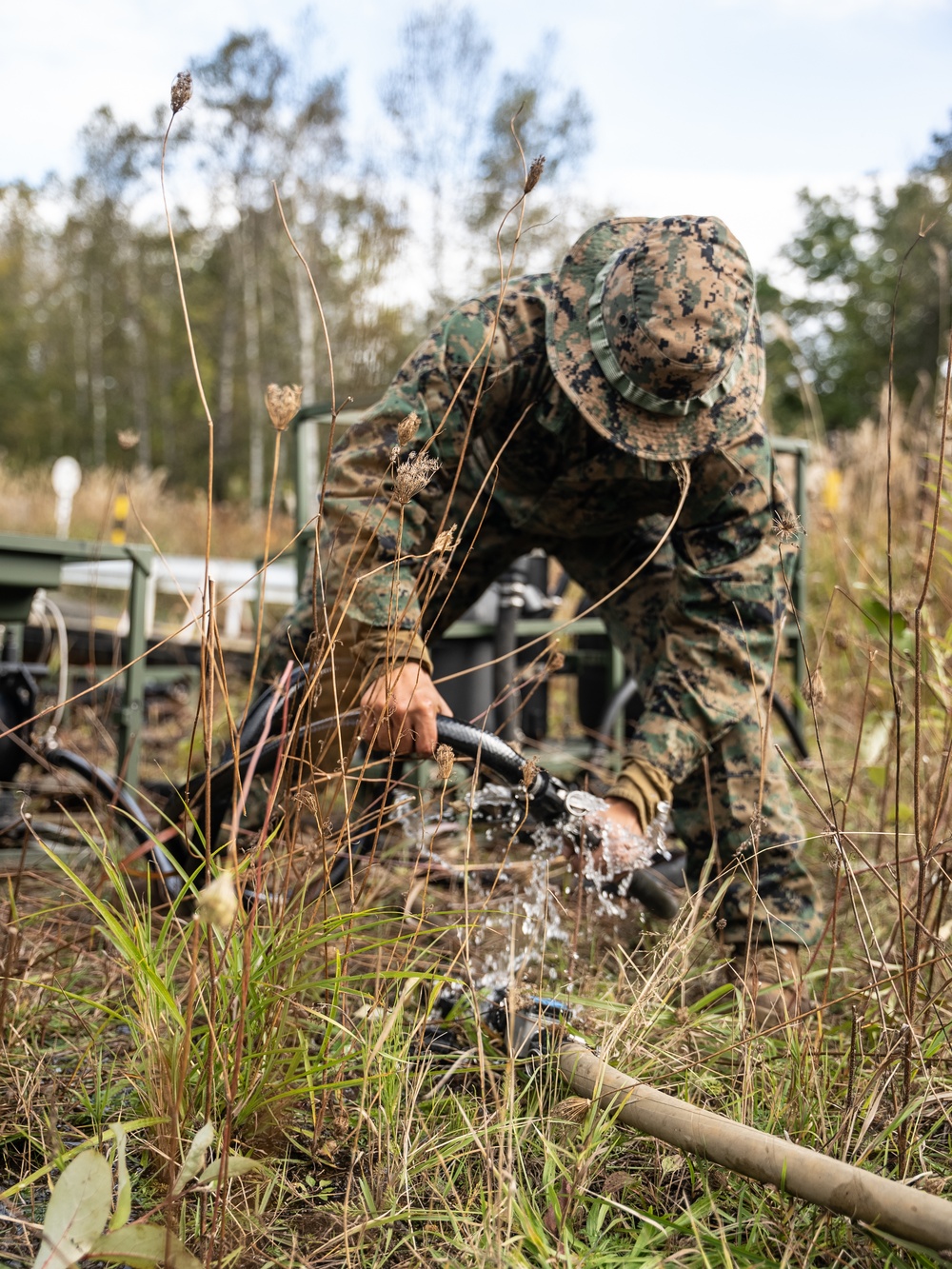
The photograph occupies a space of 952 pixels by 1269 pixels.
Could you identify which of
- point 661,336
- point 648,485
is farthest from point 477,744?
point 648,485

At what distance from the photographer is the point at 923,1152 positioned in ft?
4.92

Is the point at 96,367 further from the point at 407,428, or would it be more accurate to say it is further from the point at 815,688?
the point at 815,688

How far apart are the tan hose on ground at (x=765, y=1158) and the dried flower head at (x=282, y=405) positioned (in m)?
0.97

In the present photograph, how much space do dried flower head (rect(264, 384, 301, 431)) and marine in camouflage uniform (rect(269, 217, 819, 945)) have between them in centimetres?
67

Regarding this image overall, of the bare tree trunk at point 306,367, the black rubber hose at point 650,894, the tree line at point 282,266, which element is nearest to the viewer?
the black rubber hose at point 650,894

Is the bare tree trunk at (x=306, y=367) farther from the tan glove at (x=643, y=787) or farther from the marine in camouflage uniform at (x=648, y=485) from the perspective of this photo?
the tan glove at (x=643, y=787)

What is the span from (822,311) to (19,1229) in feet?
118

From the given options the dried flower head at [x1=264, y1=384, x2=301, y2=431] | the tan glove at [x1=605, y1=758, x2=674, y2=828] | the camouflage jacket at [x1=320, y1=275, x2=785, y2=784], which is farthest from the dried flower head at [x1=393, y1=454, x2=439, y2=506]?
the tan glove at [x1=605, y1=758, x2=674, y2=828]

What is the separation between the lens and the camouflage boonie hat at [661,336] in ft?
6.89

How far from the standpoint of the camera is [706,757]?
2473mm

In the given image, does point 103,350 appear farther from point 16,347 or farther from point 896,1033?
point 896,1033

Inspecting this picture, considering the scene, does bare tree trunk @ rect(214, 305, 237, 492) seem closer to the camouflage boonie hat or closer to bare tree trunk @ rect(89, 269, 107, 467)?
bare tree trunk @ rect(89, 269, 107, 467)

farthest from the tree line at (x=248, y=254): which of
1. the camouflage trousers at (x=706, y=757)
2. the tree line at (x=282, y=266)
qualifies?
the camouflage trousers at (x=706, y=757)

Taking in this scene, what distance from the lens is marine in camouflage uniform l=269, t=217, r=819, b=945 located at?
2.13 m
